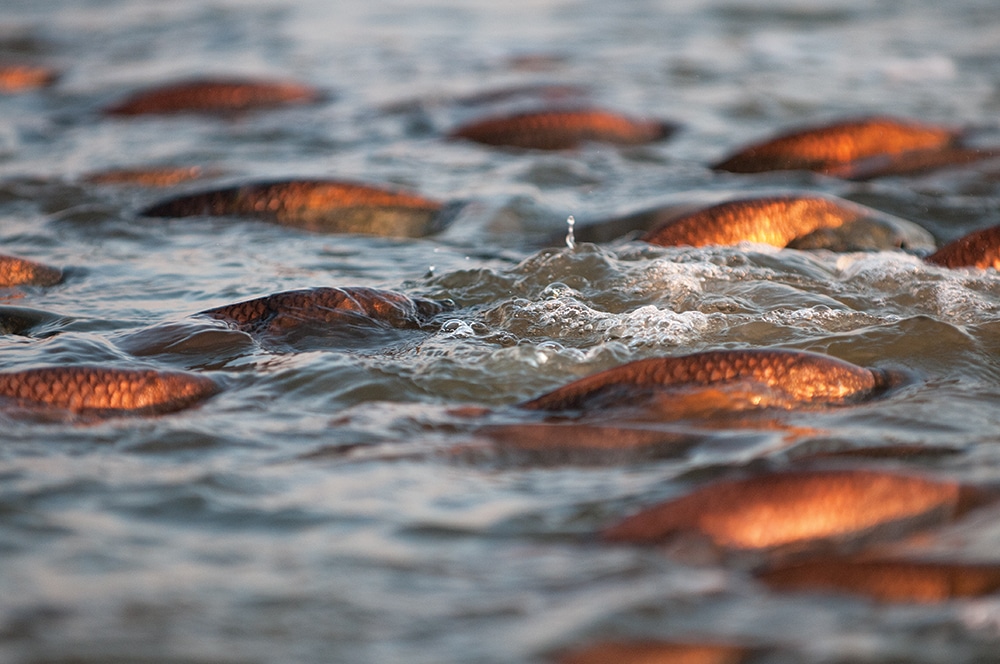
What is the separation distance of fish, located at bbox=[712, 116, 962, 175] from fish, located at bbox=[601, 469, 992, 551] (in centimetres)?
333

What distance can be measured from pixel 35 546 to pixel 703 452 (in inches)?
49.6

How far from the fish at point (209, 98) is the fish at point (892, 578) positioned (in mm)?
5445

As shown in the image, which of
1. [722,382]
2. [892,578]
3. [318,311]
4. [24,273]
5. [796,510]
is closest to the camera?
[892,578]

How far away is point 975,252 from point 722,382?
1.48 metres

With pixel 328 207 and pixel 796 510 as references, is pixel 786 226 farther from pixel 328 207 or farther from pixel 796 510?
pixel 796 510

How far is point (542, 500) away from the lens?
2.30 m

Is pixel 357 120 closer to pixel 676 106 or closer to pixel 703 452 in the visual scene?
pixel 676 106

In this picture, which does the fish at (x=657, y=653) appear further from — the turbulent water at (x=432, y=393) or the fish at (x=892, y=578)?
the fish at (x=892, y=578)

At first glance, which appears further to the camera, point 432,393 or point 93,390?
point 432,393

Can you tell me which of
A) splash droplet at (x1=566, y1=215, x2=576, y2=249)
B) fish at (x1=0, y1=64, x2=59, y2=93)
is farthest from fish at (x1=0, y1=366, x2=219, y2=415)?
fish at (x1=0, y1=64, x2=59, y2=93)

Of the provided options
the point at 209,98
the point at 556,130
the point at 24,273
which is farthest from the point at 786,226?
the point at 209,98

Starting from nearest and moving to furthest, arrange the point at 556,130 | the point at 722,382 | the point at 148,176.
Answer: the point at 722,382
the point at 148,176
the point at 556,130

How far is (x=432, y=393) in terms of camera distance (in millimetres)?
2891

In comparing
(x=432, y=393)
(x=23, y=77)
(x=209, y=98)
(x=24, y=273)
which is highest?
(x=23, y=77)
